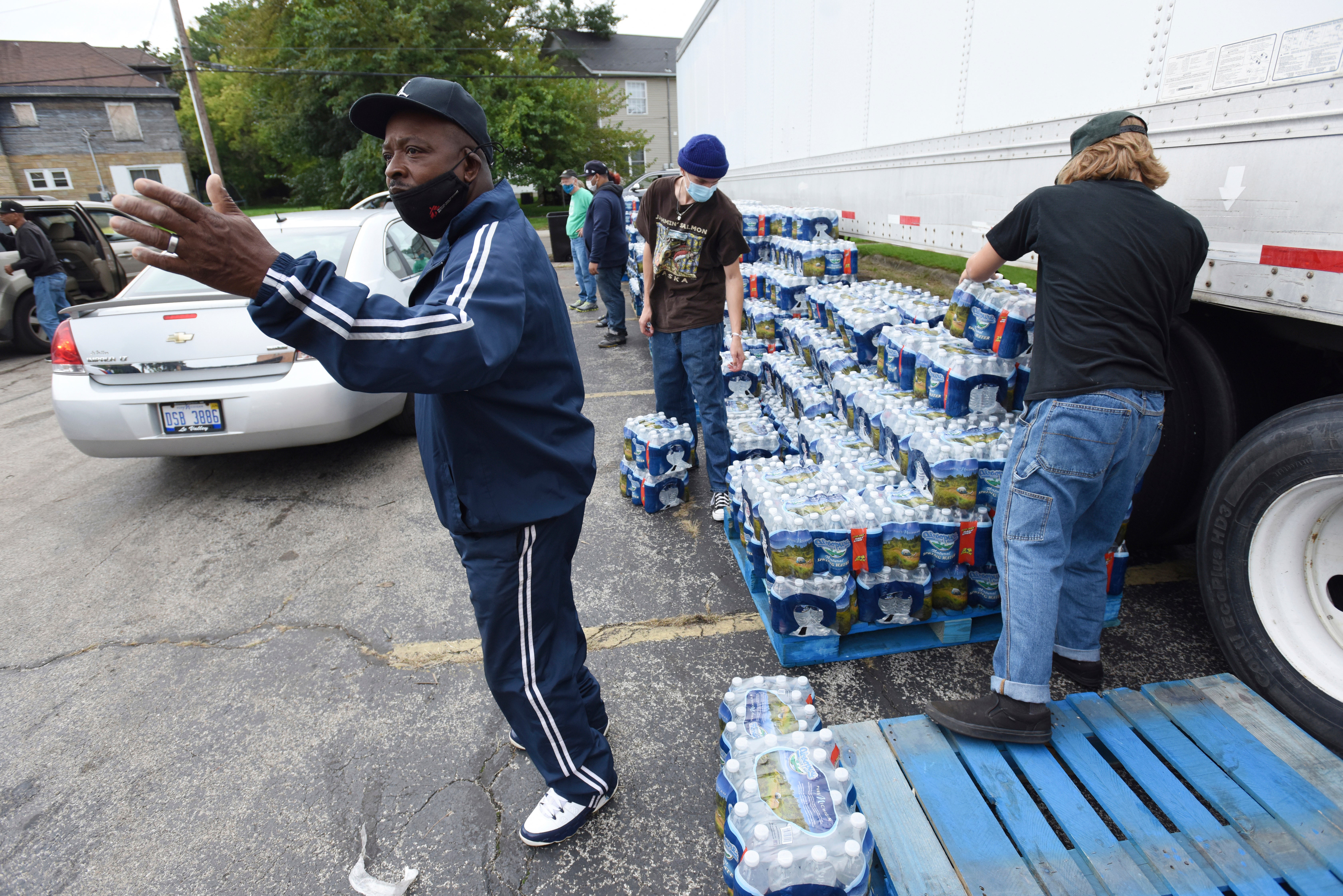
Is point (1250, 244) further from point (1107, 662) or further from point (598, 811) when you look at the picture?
point (598, 811)

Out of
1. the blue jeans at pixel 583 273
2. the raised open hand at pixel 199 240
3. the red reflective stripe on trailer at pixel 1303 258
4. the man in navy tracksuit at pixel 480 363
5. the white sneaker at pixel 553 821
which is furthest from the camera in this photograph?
the blue jeans at pixel 583 273

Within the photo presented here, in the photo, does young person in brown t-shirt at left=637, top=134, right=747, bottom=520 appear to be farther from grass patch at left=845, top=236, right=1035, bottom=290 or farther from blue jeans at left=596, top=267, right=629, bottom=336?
blue jeans at left=596, top=267, right=629, bottom=336

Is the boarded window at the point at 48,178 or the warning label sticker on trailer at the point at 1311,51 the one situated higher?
the boarded window at the point at 48,178

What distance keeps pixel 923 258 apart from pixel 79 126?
2121 inches

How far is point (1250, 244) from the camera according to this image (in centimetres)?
234

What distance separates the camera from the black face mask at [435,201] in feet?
6.00

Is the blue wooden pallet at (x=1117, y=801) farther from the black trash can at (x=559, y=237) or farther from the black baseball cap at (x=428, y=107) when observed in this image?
the black trash can at (x=559, y=237)

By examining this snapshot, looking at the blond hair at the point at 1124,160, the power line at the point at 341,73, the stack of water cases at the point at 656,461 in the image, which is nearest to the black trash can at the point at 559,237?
the power line at the point at 341,73

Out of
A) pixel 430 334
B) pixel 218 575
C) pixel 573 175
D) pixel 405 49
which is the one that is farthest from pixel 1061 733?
pixel 405 49

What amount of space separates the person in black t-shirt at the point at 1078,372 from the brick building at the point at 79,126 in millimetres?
52072

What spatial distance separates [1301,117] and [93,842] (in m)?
4.67

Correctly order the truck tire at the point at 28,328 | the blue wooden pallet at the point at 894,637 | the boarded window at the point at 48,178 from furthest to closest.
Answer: the boarded window at the point at 48,178 < the truck tire at the point at 28,328 < the blue wooden pallet at the point at 894,637

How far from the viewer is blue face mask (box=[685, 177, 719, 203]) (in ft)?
13.6

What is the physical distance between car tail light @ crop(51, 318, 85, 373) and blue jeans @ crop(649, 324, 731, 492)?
12.7ft
